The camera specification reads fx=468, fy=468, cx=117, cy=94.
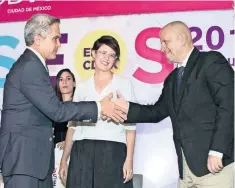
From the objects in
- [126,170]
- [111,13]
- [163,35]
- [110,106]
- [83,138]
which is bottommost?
[126,170]

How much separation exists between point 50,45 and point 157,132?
1.63m

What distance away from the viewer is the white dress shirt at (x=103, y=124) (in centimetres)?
319

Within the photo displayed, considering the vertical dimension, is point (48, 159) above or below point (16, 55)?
below

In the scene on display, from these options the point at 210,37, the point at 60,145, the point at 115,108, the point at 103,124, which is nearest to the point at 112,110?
the point at 115,108

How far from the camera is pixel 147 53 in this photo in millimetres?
4191

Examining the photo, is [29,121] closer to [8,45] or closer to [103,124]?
[103,124]

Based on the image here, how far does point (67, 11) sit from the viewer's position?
177 inches

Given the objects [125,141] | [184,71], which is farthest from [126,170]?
[184,71]

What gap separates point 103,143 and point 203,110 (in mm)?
850

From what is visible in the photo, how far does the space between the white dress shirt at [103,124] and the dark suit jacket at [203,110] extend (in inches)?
21.2

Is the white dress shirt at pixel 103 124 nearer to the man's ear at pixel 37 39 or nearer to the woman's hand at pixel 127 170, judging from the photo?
the woman's hand at pixel 127 170

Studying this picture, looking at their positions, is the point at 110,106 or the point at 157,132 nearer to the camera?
the point at 110,106

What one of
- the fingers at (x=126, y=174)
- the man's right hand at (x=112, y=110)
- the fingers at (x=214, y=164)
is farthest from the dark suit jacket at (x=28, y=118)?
the fingers at (x=214, y=164)

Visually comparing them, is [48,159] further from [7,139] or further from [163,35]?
[163,35]
